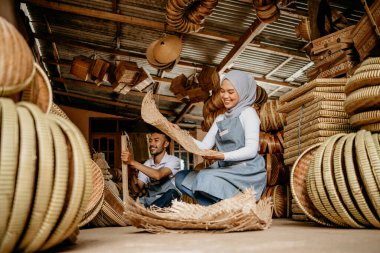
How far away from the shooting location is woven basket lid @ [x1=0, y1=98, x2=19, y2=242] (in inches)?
56.5

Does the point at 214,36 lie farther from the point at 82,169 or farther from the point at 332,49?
the point at 82,169

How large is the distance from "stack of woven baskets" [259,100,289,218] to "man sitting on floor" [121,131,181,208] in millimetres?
1153

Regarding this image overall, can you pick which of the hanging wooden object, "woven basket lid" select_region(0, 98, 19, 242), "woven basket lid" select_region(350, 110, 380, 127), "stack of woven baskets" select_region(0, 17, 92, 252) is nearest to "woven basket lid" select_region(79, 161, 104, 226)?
"stack of woven baskets" select_region(0, 17, 92, 252)

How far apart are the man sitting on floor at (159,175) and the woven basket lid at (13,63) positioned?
93.6 inches

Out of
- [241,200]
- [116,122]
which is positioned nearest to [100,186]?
[241,200]

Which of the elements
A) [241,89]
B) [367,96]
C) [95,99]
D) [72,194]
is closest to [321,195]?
[367,96]

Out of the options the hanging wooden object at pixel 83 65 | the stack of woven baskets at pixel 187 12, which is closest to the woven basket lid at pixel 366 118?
the stack of woven baskets at pixel 187 12

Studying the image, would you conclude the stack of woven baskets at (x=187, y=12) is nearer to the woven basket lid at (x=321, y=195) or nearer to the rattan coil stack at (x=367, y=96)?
the rattan coil stack at (x=367, y=96)

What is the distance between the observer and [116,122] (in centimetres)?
1395

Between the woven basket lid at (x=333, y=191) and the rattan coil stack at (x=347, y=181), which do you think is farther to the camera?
the woven basket lid at (x=333, y=191)

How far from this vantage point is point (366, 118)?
108 inches

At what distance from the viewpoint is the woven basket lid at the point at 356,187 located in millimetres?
2504

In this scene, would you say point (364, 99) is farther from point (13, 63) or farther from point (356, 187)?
point (13, 63)

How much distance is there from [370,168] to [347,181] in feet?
0.63
